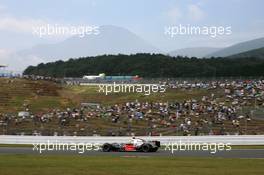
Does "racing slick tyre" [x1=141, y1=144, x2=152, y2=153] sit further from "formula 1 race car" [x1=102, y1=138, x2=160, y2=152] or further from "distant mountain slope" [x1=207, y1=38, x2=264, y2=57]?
"distant mountain slope" [x1=207, y1=38, x2=264, y2=57]

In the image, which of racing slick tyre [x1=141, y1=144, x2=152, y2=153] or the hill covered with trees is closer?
racing slick tyre [x1=141, y1=144, x2=152, y2=153]

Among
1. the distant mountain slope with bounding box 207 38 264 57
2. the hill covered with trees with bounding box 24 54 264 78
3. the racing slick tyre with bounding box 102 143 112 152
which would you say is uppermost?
the distant mountain slope with bounding box 207 38 264 57

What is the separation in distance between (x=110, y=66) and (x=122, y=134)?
63.4 metres

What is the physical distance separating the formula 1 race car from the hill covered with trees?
124 feet

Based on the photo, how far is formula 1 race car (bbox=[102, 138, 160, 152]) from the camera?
25.7 meters

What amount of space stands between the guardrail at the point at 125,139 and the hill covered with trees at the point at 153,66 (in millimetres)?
32427

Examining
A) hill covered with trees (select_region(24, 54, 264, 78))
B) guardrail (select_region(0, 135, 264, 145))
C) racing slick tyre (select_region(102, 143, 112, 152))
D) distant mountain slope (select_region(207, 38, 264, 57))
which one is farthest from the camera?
distant mountain slope (select_region(207, 38, 264, 57))

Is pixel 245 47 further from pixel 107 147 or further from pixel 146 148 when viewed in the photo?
pixel 146 148

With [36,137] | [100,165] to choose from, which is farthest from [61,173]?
[36,137]

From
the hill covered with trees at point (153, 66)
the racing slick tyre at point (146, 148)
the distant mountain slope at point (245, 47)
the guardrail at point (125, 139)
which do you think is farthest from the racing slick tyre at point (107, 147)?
the distant mountain slope at point (245, 47)

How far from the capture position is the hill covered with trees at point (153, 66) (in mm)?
73238

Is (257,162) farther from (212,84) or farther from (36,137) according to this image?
(212,84)

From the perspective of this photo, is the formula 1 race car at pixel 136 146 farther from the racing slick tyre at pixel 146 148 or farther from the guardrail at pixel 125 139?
the guardrail at pixel 125 139

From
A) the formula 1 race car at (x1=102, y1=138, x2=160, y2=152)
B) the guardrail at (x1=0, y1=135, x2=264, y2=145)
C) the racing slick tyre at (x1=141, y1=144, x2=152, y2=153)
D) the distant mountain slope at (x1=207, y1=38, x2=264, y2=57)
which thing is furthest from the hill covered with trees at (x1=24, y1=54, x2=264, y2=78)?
the distant mountain slope at (x1=207, y1=38, x2=264, y2=57)
